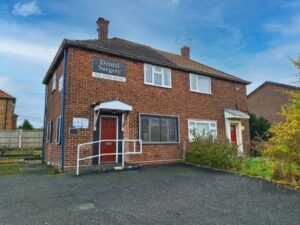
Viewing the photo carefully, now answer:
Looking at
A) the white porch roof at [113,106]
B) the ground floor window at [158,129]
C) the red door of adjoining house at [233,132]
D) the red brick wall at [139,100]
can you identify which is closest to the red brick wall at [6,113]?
the red brick wall at [139,100]

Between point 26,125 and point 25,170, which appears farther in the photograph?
point 26,125

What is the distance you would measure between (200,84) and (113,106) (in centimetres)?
684

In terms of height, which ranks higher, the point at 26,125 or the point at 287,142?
the point at 26,125

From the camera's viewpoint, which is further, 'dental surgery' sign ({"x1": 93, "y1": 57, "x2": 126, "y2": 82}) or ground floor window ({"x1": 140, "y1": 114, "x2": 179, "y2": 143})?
ground floor window ({"x1": 140, "y1": 114, "x2": 179, "y2": 143})

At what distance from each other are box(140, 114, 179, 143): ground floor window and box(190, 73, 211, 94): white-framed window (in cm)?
270

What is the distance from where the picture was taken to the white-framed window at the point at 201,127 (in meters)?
12.9

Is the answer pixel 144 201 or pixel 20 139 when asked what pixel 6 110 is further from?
pixel 144 201

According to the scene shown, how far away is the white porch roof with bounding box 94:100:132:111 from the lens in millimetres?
9445

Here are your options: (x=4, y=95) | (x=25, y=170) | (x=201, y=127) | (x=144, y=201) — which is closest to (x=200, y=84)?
(x=201, y=127)

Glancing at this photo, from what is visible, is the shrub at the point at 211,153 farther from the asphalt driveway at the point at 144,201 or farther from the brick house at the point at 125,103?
the asphalt driveway at the point at 144,201

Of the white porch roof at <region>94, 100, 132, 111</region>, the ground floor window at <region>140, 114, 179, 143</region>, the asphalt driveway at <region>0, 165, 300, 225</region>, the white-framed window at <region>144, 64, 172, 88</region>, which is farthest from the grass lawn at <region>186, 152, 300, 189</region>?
the white porch roof at <region>94, 100, 132, 111</region>

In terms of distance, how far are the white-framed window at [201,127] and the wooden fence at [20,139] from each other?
1434 cm

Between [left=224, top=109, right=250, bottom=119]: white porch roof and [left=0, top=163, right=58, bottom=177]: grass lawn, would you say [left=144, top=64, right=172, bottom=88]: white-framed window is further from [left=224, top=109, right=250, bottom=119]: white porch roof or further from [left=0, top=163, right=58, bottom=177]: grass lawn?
[left=0, top=163, right=58, bottom=177]: grass lawn

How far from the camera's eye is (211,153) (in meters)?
10.5
